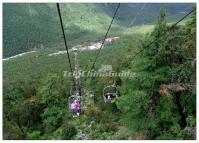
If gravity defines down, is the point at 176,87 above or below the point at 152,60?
below

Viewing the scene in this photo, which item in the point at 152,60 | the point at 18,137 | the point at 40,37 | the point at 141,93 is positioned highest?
the point at 40,37

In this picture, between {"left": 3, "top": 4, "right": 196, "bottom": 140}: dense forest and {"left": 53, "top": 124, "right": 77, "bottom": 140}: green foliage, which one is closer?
{"left": 3, "top": 4, "right": 196, "bottom": 140}: dense forest

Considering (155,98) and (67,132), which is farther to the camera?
(67,132)

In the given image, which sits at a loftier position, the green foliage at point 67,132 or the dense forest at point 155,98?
the dense forest at point 155,98

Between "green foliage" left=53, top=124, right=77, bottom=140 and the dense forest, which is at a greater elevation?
the dense forest

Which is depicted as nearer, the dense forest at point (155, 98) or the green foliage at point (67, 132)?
the dense forest at point (155, 98)

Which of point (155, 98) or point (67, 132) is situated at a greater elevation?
point (155, 98)

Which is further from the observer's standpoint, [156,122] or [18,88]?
[18,88]

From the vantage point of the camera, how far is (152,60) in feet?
69.3

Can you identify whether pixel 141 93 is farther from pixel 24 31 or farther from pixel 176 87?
pixel 24 31

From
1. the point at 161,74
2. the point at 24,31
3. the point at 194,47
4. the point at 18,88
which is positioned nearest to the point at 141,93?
the point at 161,74

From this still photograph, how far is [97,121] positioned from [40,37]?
16498 cm

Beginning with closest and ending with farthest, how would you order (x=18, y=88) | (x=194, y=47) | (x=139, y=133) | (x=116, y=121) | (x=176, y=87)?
(x=176, y=87), (x=194, y=47), (x=139, y=133), (x=116, y=121), (x=18, y=88)

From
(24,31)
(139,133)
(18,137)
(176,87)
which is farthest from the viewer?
(24,31)
